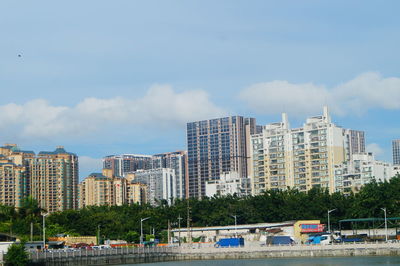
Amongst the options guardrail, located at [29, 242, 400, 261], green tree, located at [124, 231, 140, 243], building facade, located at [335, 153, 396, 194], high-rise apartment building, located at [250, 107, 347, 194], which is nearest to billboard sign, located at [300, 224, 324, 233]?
guardrail, located at [29, 242, 400, 261]

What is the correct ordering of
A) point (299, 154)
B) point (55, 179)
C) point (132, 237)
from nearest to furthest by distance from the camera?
point (132, 237)
point (299, 154)
point (55, 179)

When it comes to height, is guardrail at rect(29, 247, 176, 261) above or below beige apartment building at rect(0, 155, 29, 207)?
below

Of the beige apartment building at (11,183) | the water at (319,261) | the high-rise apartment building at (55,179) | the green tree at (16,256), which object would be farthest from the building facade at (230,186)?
the green tree at (16,256)

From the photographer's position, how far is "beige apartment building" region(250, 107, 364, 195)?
161125 millimetres

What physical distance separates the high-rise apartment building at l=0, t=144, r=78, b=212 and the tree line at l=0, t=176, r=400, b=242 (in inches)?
1745

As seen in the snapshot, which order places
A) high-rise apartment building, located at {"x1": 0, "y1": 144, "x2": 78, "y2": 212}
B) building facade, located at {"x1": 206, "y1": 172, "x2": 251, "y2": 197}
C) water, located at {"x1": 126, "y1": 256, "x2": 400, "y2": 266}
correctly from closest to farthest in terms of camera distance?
water, located at {"x1": 126, "y1": 256, "x2": 400, "y2": 266} → high-rise apartment building, located at {"x1": 0, "y1": 144, "x2": 78, "y2": 212} → building facade, located at {"x1": 206, "y1": 172, "x2": 251, "y2": 197}

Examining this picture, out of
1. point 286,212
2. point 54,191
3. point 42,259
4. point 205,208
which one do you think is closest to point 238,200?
point 205,208

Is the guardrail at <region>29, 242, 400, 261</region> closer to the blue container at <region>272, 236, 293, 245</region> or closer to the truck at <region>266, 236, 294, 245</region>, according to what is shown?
the truck at <region>266, 236, 294, 245</region>

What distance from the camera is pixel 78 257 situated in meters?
72.2

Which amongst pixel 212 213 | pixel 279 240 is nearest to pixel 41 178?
pixel 212 213

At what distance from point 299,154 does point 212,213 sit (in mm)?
39561

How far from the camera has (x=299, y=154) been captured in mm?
165375

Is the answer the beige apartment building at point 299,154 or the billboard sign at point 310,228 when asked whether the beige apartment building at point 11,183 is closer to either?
the beige apartment building at point 299,154

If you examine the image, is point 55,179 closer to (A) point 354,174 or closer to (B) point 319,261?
(A) point 354,174
